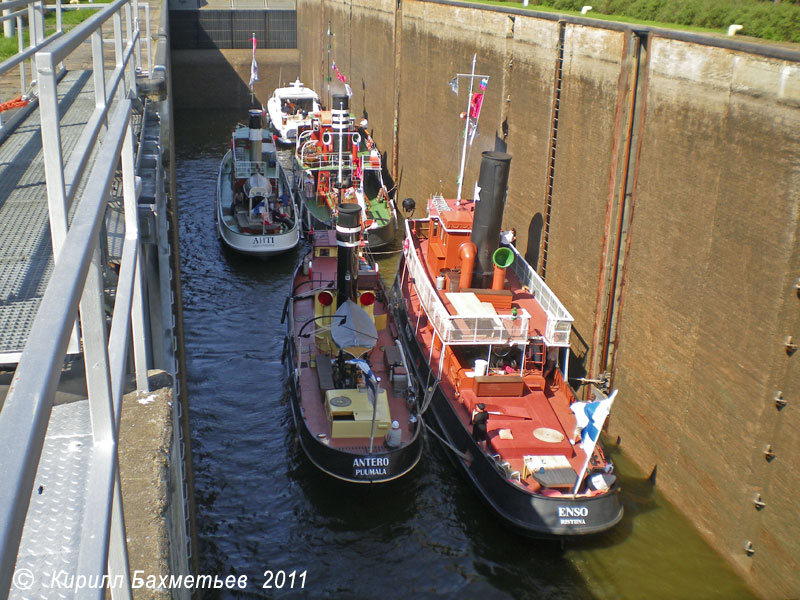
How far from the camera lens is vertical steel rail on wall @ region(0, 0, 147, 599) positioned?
4.37 ft

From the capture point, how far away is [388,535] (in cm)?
1531

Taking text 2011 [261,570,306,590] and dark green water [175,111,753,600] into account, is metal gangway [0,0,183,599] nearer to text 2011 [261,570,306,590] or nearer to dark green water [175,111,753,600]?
text 2011 [261,570,306,590]

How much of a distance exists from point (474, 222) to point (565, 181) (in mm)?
2387

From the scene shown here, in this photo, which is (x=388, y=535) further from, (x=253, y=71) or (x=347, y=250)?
(x=253, y=71)

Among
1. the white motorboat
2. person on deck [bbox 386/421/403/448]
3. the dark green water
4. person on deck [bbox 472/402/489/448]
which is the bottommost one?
the dark green water

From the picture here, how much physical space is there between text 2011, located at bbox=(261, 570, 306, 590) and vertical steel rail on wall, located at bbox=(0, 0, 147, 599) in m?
10.2

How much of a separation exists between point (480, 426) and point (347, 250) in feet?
16.9

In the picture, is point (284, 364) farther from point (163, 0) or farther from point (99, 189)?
point (163, 0)

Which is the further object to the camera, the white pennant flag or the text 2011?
the white pennant flag

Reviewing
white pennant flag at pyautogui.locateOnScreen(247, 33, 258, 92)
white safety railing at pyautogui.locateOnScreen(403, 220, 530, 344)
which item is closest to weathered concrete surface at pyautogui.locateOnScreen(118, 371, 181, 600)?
white safety railing at pyautogui.locateOnScreen(403, 220, 530, 344)

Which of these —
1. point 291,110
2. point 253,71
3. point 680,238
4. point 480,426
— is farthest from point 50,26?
point 253,71

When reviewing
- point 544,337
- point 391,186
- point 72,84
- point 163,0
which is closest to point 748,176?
point 544,337

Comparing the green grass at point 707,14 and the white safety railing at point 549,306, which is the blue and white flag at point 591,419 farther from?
the green grass at point 707,14

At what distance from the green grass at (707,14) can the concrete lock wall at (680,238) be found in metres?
2.29
